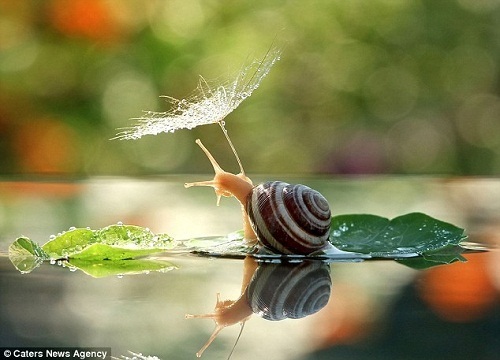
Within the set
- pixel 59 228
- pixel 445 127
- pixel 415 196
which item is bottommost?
pixel 59 228

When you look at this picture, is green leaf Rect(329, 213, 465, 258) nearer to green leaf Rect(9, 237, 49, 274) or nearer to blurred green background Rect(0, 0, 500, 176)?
green leaf Rect(9, 237, 49, 274)

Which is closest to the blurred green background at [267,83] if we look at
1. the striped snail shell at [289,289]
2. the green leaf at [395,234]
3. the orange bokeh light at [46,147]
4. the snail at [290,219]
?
the orange bokeh light at [46,147]

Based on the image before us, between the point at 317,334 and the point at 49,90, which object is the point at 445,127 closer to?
the point at 49,90

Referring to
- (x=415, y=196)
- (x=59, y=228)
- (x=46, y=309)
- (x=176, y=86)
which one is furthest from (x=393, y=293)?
(x=176, y=86)

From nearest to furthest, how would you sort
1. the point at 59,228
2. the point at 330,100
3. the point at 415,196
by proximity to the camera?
the point at 59,228 < the point at 415,196 < the point at 330,100

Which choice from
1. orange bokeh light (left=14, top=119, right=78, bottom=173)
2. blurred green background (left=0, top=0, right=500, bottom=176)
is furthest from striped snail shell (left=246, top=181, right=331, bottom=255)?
orange bokeh light (left=14, top=119, right=78, bottom=173)

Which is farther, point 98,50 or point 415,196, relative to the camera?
point 98,50

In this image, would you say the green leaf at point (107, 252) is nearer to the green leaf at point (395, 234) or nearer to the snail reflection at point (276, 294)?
the snail reflection at point (276, 294)

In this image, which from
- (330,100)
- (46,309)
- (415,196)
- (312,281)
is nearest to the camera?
(46,309)

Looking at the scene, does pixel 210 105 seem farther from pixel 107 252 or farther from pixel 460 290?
pixel 460 290
